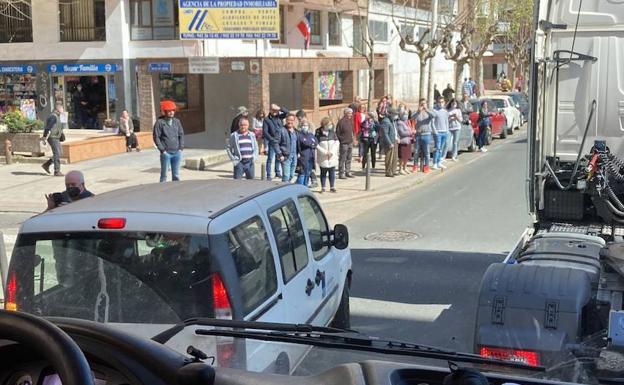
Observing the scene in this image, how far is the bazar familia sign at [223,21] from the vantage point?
910 inches

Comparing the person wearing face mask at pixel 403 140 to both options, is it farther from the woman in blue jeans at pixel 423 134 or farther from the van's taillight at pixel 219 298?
the van's taillight at pixel 219 298

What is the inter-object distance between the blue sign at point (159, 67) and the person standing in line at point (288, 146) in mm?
9275

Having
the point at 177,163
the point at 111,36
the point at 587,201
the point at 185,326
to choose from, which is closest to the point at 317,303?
the point at 185,326

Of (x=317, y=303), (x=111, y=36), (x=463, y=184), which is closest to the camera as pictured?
(x=317, y=303)

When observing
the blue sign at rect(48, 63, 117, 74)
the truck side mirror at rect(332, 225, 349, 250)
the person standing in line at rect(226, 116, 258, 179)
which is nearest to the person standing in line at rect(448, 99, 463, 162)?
the person standing in line at rect(226, 116, 258, 179)

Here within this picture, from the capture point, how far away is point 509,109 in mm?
31297

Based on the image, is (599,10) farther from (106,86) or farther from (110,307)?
(106,86)

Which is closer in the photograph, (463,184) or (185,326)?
(185,326)

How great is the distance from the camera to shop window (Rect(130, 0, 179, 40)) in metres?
26.2

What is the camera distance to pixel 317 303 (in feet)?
19.6

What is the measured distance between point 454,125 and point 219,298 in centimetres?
1876

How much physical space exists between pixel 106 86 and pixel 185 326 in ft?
80.6

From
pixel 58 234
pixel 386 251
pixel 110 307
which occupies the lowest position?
pixel 386 251

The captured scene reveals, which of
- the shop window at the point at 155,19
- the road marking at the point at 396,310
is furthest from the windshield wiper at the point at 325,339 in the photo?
the shop window at the point at 155,19
